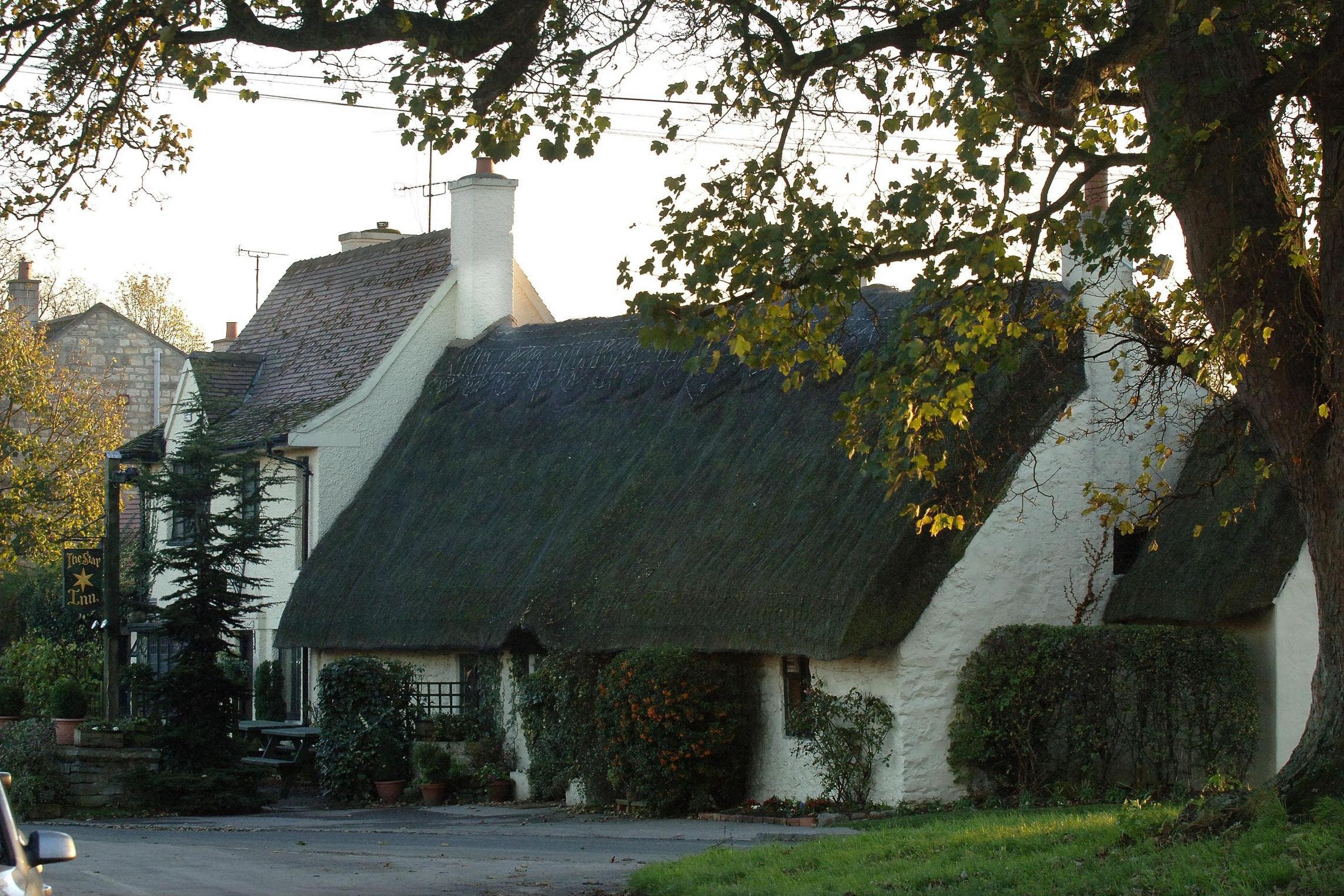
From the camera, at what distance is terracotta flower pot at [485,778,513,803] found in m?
21.5

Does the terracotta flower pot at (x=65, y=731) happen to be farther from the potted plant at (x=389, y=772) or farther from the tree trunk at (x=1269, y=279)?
the tree trunk at (x=1269, y=279)

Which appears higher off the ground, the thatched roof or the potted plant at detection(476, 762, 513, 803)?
the thatched roof

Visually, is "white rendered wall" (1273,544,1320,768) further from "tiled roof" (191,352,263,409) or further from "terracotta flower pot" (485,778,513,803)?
"tiled roof" (191,352,263,409)

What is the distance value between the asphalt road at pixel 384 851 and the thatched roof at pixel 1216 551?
4559 millimetres

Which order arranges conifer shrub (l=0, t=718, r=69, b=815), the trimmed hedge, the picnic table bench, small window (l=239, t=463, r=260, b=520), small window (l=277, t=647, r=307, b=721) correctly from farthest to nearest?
small window (l=277, t=647, r=307, b=721) < the picnic table bench < small window (l=239, t=463, r=260, b=520) < conifer shrub (l=0, t=718, r=69, b=815) < the trimmed hedge

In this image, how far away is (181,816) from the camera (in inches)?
816

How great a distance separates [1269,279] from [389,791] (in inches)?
557

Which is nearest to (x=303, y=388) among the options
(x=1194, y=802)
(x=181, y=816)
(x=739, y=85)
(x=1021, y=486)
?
(x=181, y=816)

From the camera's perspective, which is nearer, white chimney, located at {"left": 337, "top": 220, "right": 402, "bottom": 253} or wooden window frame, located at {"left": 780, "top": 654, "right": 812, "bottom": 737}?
wooden window frame, located at {"left": 780, "top": 654, "right": 812, "bottom": 737}

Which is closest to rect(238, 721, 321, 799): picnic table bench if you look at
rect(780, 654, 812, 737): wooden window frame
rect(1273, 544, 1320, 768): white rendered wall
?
rect(780, 654, 812, 737): wooden window frame

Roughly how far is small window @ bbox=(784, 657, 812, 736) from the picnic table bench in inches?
309

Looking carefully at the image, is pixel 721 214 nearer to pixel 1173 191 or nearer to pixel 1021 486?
pixel 1173 191

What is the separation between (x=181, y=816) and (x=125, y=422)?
88.8 feet

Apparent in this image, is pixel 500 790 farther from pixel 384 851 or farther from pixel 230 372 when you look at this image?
pixel 230 372
